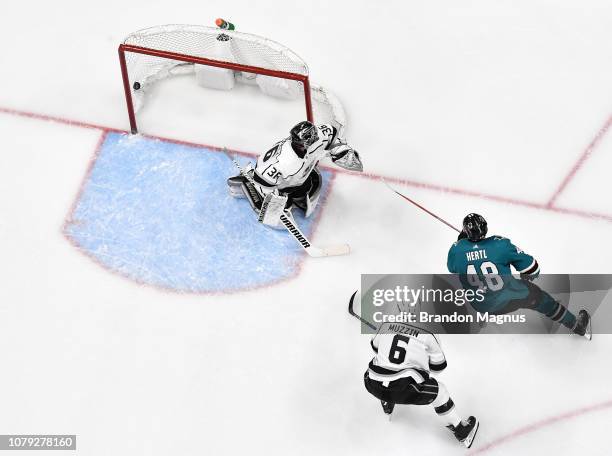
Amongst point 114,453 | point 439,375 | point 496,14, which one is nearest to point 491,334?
point 439,375

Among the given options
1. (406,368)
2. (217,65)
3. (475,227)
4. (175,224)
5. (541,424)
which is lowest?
(175,224)

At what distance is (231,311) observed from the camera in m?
6.30

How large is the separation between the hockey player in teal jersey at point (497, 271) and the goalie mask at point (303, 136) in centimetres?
101

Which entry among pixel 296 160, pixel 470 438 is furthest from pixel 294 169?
pixel 470 438

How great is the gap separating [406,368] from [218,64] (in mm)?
2321

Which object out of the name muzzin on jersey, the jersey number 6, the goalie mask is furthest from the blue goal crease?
the jersey number 6

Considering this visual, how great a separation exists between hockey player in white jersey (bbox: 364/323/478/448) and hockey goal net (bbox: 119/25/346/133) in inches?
73.9

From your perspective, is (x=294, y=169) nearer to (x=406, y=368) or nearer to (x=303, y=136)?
(x=303, y=136)

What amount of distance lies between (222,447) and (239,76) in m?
2.69

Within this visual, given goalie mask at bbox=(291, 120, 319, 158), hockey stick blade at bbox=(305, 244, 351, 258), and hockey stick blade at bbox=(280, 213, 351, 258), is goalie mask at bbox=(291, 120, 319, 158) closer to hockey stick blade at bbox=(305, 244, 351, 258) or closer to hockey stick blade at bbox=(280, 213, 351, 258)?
hockey stick blade at bbox=(280, 213, 351, 258)

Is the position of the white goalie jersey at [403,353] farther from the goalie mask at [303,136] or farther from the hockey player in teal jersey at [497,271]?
the goalie mask at [303,136]

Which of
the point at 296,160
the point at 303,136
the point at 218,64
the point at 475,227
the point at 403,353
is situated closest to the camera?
the point at 403,353

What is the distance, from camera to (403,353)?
5.33 metres

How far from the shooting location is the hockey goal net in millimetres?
6680
